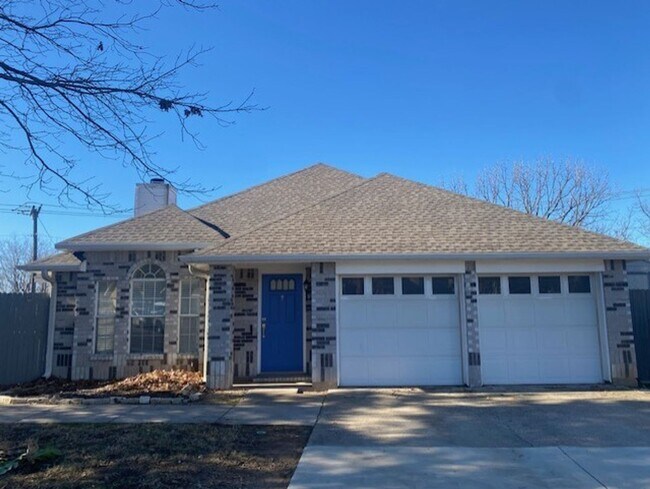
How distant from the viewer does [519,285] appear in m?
10.8

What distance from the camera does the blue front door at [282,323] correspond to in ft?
38.0

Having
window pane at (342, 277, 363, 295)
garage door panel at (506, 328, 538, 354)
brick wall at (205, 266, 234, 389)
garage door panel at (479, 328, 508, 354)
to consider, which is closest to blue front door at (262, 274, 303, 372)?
brick wall at (205, 266, 234, 389)

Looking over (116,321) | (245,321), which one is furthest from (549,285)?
(116,321)

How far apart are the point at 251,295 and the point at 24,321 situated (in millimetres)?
5292

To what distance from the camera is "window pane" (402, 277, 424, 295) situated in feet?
35.2

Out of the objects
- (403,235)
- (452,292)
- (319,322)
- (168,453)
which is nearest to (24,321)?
(319,322)

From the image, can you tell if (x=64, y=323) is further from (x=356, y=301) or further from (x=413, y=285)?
(x=413, y=285)

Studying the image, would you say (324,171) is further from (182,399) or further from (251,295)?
(182,399)

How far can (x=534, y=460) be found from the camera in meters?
5.69

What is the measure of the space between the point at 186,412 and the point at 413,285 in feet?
16.8

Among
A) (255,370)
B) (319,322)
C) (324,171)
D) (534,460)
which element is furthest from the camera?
(324,171)

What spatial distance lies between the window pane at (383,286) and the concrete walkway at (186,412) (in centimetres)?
252

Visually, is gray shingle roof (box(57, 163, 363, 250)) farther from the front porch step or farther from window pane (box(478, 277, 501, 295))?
window pane (box(478, 277, 501, 295))

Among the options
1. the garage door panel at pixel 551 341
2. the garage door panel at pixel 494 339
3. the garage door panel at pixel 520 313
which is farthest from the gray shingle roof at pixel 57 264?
the garage door panel at pixel 551 341
